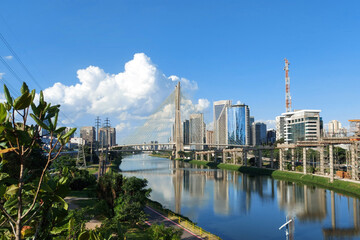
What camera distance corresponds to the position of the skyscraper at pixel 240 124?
155875 millimetres

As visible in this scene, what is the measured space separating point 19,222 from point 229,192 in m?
34.8

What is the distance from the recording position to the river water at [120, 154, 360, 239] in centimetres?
2030

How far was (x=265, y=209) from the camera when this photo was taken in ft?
88.9

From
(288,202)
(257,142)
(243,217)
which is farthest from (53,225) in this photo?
(257,142)

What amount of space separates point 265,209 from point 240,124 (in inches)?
5227

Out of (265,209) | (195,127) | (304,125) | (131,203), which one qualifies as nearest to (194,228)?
(131,203)

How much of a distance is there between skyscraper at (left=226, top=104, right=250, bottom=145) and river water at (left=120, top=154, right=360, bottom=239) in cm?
11684

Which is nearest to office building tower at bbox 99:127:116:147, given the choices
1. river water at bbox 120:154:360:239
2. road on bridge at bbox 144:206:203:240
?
river water at bbox 120:154:360:239

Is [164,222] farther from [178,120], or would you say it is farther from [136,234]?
[178,120]

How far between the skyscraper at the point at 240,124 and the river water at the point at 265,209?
11684 centimetres

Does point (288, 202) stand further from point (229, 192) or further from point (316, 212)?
point (229, 192)

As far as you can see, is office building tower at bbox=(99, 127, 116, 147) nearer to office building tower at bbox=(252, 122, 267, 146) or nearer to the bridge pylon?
the bridge pylon

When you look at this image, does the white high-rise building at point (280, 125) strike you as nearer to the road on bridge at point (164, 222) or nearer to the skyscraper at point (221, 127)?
the skyscraper at point (221, 127)

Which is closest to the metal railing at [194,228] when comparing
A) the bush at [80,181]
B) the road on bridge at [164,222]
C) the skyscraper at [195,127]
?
the road on bridge at [164,222]
